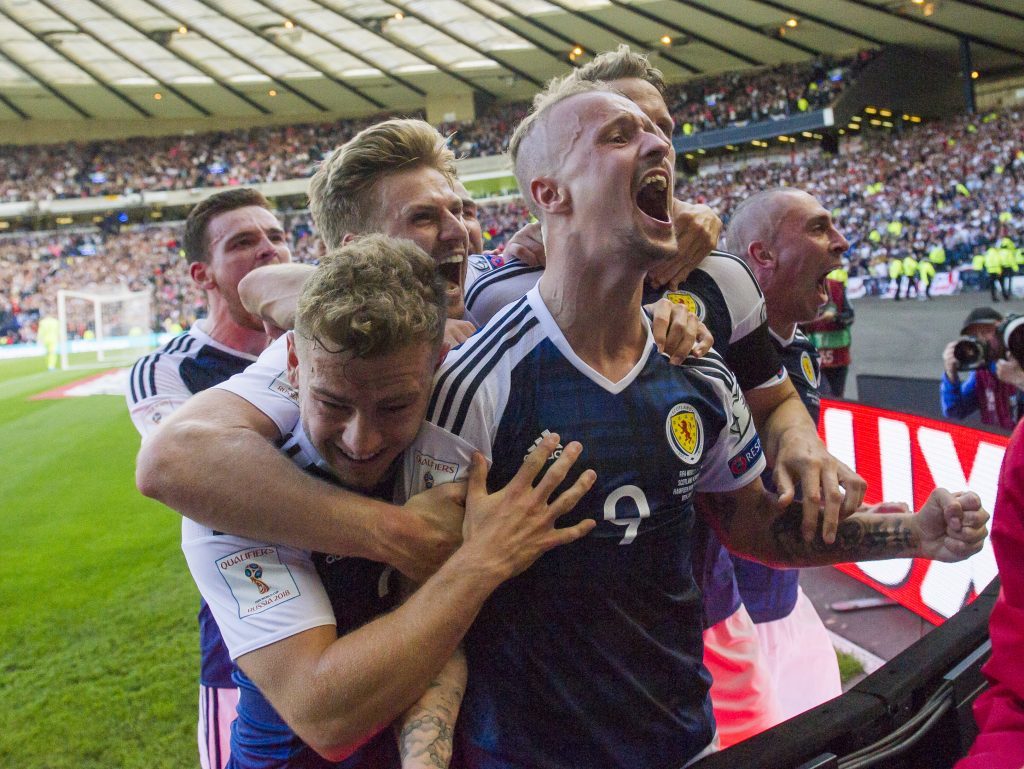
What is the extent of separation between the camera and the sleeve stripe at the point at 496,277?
225 centimetres

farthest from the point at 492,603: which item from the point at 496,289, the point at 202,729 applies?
the point at 202,729

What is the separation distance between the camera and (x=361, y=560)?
159cm

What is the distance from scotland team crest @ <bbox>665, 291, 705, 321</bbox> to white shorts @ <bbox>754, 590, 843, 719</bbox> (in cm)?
155

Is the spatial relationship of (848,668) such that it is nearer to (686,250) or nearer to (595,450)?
(686,250)

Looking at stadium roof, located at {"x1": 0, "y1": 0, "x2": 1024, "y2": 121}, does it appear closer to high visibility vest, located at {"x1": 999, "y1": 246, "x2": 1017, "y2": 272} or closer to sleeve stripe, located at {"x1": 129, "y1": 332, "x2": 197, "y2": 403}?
high visibility vest, located at {"x1": 999, "y1": 246, "x2": 1017, "y2": 272}

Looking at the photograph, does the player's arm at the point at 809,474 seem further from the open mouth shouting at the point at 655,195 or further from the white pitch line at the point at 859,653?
the white pitch line at the point at 859,653

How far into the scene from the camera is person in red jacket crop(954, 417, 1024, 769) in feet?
4.33

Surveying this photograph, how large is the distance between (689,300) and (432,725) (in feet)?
3.97

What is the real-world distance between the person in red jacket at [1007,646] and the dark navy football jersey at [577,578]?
0.52 m

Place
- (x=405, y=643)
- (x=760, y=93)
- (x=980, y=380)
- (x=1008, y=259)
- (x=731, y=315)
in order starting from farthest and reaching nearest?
(x=760, y=93) → (x=1008, y=259) → (x=980, y=380) → (x=731, y=315) → (x=405, y=643)

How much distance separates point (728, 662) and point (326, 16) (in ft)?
114

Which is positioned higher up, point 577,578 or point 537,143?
point 537,143

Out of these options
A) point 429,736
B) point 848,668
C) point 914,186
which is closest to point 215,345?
point 429,736

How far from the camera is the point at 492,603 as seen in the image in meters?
1.55
